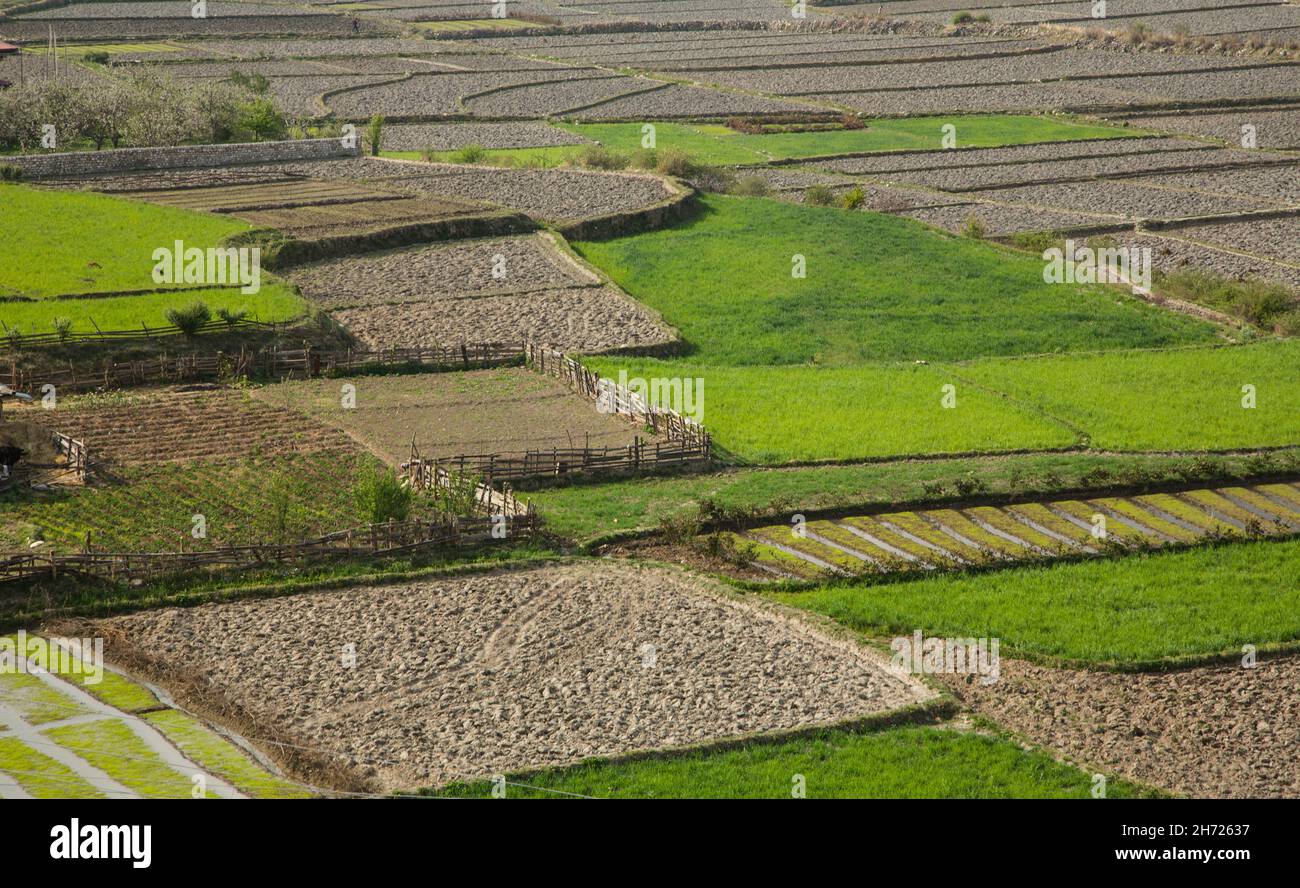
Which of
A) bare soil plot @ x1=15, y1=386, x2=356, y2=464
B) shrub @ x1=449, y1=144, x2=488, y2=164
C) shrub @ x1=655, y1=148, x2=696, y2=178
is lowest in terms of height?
bare soil plot @ x1=15, y1=386, x2=356, y2=464

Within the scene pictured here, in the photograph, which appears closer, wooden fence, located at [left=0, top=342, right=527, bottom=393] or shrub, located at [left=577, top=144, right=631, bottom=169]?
wooden fence, located at [left=0, top=342, right=527, bottom=393]

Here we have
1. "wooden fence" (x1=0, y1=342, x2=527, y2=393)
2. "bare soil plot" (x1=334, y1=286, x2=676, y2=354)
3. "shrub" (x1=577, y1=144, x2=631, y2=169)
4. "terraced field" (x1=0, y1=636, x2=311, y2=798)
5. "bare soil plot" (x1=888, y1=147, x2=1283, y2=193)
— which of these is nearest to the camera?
"terraced field" (x1=0, y1=636, x2=311, y2=798)

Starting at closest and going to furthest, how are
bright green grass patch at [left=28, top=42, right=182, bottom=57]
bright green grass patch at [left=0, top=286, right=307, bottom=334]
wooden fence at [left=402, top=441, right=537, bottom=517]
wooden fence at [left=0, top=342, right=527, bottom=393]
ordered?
1. wooden fence at [left=402, top=441, right=537, bottom=517]
2. wooden fence at [left=0, top=342, right=527, bottom=393]
3. bright green grass patch at [left=0, top=286, right=307, bottom=334]
4. bright green grass patch at [left=28, top=42, right=182, bottom=57]

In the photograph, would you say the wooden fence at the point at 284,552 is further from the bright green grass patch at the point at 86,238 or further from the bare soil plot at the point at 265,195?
the bare soil plot at the point at 265,195

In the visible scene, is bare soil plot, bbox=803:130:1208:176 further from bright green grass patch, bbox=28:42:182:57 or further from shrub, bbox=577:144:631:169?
bright green grass patch, bbox=28:42:182:57

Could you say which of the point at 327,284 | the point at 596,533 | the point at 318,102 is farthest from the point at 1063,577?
the point at 318,102

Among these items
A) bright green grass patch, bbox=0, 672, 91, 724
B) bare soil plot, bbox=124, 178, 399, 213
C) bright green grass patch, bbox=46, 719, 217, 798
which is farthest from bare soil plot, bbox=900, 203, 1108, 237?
bright green grass patch, bbox=46, 719, 217, 798

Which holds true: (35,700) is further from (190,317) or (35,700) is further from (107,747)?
(190,317)
